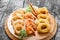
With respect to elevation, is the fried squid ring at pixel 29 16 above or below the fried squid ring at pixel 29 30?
above

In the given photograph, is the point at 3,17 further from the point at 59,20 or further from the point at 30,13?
the point at 59,20

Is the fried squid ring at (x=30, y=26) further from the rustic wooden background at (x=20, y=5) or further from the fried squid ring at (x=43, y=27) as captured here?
the rustic wooden background at (x=20, y=5)

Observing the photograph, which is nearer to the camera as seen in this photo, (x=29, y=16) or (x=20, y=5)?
(x=29, y=16)

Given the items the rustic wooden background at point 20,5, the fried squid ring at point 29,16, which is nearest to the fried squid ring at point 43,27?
the fried squid ring at point 29,16

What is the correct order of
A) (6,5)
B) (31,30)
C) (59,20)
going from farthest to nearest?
(6,5) → (59,20) → (31,30)

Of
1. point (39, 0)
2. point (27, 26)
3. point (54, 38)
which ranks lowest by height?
point (54, 38)

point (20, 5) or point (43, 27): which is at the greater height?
point (20, 5)

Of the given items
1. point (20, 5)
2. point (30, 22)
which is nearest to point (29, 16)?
point (30, 22)

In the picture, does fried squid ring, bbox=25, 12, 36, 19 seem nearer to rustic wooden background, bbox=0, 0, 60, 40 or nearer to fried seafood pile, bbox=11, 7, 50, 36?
fried seafood pile, bbox=11, 7, 50, 36

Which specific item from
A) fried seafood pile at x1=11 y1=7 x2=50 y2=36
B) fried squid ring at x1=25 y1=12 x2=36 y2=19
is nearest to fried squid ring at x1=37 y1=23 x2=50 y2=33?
fried seafood pile at x1=11 y1=7 x2=50 y2=36

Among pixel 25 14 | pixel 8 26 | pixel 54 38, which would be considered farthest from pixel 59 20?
pixel 8 26

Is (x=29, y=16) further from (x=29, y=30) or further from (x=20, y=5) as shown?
(x=20, y=5)
